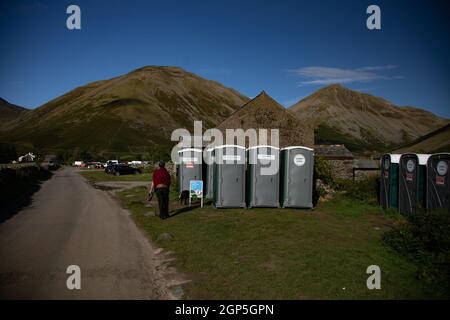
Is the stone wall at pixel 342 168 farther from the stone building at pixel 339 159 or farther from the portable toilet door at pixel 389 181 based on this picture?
the portable toilet door at pixel 389 181

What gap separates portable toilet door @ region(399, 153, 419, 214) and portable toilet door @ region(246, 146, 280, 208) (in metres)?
4.48

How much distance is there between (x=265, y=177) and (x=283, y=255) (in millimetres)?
6886

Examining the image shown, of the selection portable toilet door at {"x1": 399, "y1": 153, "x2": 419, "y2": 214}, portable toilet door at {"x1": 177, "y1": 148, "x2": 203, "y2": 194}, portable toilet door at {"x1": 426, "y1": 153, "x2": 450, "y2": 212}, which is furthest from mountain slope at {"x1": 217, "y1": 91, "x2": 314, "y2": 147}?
portable toilet door at {"x1": 426, "y1": 153, "x2": 450, "y2": 212}

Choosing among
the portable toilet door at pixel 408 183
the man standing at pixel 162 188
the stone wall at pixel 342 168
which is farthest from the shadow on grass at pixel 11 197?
the stone wall at pixel 342 168

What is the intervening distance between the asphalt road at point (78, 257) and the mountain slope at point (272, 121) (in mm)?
19234

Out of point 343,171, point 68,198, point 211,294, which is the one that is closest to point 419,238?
point 211,294

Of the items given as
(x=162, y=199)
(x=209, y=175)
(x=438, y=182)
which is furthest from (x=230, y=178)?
(x=438, y=182)

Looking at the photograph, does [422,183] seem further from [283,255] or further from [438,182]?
[283,255]

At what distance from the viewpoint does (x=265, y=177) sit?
48.2 feet

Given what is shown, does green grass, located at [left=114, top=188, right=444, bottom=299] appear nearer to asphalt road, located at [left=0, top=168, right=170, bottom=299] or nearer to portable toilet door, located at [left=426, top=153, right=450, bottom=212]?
asphalt road, located at [left=0, top=168, right=170, bottom=299]

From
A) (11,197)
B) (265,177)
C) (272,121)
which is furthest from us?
(272,121)

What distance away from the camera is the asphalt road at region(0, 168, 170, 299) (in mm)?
5848
